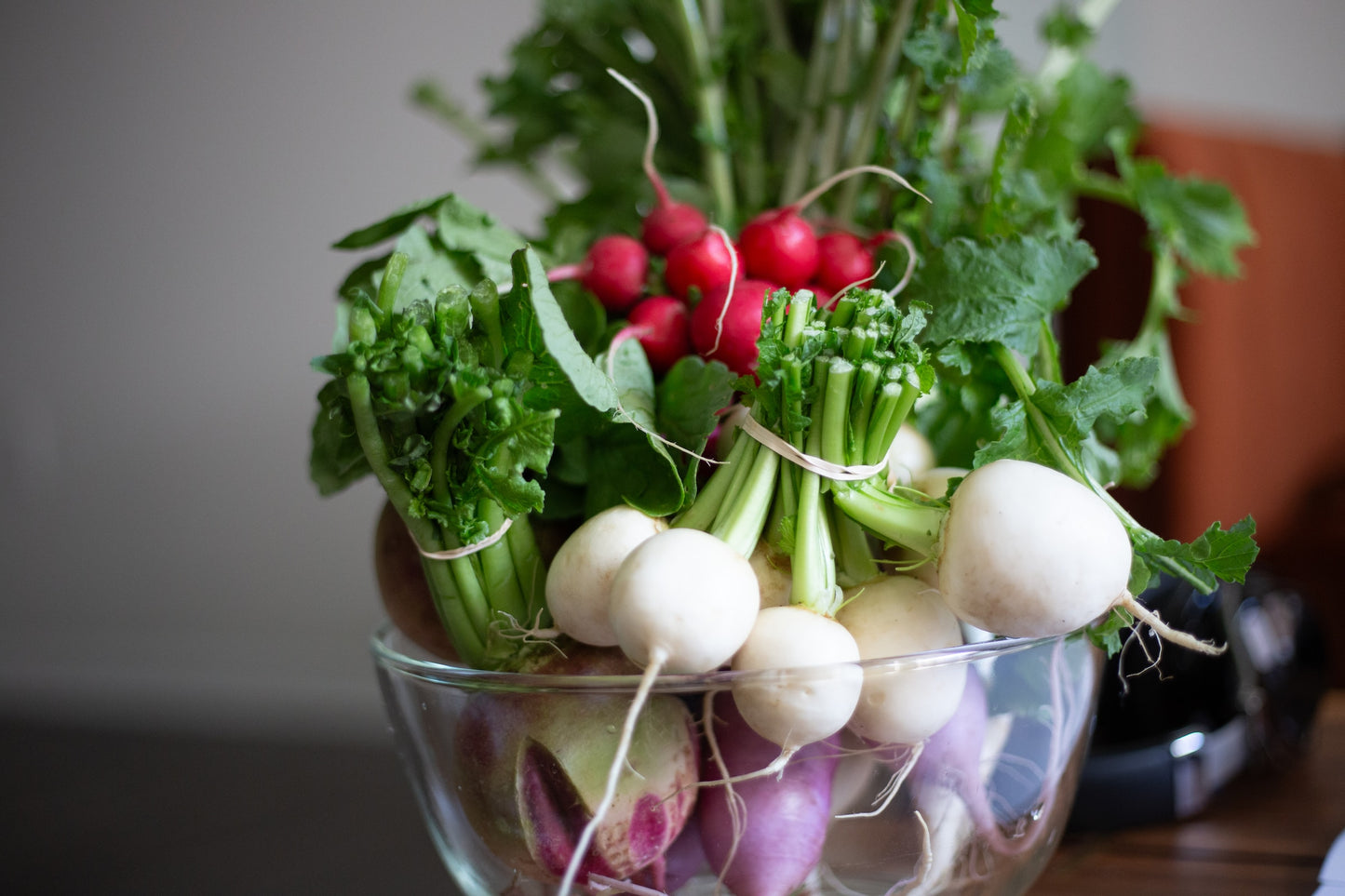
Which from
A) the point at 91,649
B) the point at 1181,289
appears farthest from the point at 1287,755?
the point at 91,649

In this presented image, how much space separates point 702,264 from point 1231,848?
50cm

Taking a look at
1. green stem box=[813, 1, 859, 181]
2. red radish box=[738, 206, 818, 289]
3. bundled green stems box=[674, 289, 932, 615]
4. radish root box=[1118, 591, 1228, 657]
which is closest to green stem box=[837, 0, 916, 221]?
green stem box=[813, 1, 859, 181]

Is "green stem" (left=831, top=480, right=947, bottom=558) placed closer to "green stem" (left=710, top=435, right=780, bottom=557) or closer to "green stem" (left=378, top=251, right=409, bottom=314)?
"green stem" (left=710, top=435, right=780, bottom=557)

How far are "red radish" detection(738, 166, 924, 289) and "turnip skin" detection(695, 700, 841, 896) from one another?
27 centimetres

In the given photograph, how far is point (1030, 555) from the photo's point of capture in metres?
0.38

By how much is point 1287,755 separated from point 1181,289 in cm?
117

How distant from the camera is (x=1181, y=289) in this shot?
5.36 feet

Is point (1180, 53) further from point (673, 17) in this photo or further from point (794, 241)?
point (794, 241)

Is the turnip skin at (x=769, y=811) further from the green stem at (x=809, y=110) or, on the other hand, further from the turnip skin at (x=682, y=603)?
the green stem at (x=809, y=110)

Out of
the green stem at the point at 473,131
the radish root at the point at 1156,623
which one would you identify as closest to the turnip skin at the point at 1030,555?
the radish root at the point at 1156,623

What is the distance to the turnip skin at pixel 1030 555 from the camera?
38 cm

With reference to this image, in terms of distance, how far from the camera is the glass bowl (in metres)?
0.39

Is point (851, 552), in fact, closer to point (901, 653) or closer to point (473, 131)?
point (901, 653)

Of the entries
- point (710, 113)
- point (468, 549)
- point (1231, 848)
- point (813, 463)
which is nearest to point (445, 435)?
point (468, 549)
